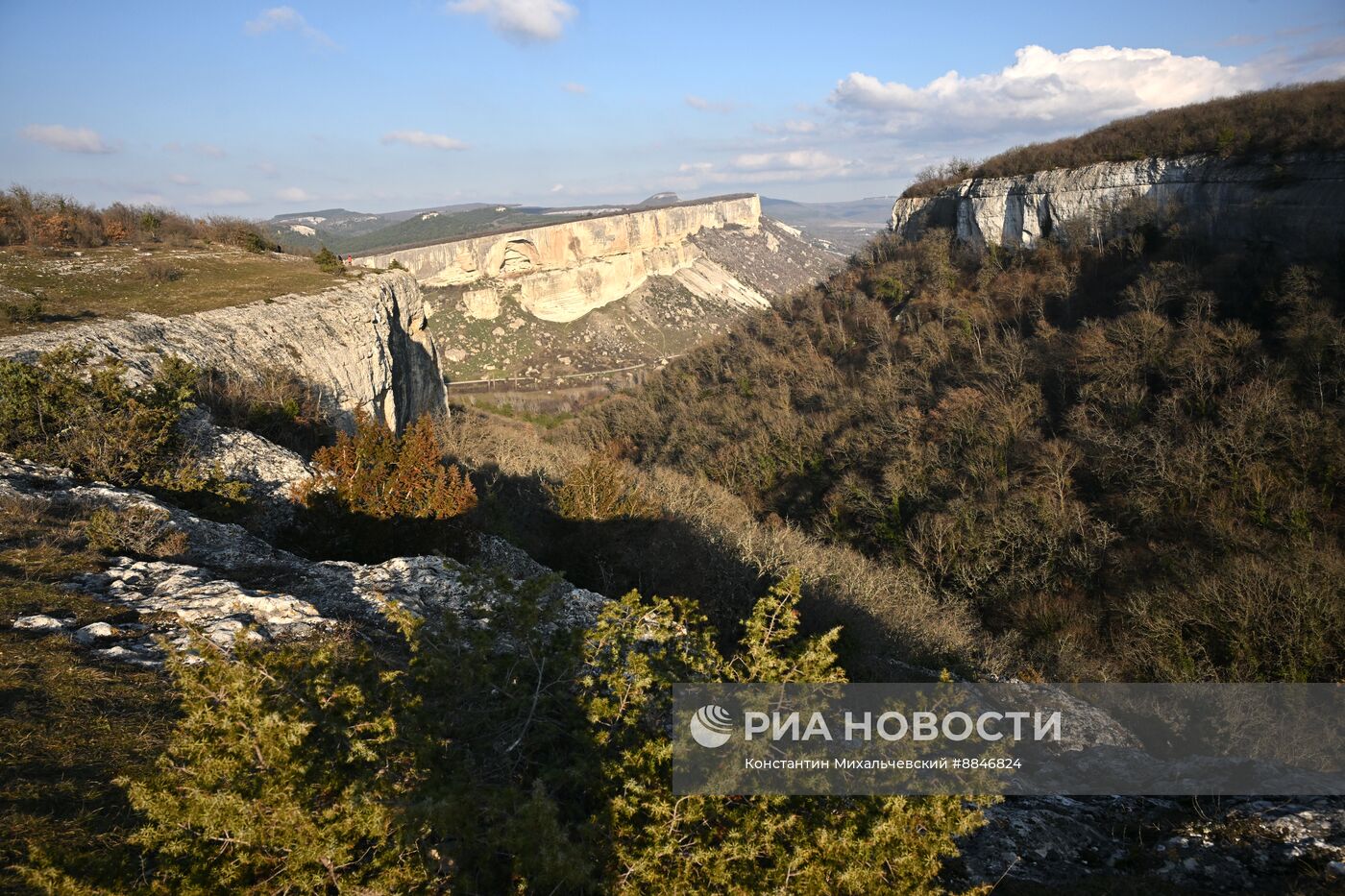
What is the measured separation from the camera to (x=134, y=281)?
2250 cm

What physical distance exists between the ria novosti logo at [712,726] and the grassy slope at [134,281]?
64.0 ft

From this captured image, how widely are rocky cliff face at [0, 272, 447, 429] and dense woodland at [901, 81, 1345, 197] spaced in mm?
44595

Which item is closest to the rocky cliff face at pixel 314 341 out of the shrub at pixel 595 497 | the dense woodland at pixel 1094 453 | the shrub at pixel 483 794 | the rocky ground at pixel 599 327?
the shrub at pixel 595 497

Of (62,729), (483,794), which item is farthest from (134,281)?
(483,794)

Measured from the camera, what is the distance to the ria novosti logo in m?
4.27

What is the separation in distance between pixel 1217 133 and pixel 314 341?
4844cm

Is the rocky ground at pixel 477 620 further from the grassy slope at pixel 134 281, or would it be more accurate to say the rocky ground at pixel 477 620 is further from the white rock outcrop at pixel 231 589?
the grassy slope at pixel 134 281

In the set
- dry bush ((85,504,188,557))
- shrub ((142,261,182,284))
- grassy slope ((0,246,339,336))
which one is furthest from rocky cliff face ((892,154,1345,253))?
shrub ((142,261,182,284))

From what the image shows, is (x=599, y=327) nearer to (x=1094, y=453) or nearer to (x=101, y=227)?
(x=101, y=227)

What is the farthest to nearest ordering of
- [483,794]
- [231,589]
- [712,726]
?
1. [231,589]
2. [712,726]
3. [483,794]

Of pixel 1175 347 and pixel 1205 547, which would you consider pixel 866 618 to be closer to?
pixel 1205 547

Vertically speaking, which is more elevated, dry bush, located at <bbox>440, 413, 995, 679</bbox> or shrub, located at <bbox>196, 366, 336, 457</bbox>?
shrub, located at <bbox>196, 366, 336, 457</bbox>

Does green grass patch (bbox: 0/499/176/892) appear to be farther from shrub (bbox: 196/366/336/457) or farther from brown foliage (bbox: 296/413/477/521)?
shrub (bbox: 196/366/336/457)

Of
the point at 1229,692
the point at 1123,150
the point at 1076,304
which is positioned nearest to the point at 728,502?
the point at 1229,692
